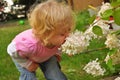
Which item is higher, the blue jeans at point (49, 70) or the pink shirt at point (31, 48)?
the pink shirt at point (31, 48)

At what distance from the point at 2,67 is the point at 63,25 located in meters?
2.26

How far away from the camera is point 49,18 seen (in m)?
2.75

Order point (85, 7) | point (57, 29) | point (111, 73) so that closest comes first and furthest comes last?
point (57, 29), point (111, 73), point (85, 7)

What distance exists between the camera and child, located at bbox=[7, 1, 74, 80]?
2.73 meters

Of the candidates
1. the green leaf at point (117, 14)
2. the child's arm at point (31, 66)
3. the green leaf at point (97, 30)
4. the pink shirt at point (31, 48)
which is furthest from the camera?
the child's arm at point (31, 66)

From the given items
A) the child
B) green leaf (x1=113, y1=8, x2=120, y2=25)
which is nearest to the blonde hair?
the child

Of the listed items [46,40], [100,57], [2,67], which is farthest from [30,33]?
[2,67]

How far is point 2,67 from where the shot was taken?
15.9ft

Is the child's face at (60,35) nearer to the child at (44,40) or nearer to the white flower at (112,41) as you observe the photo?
the child at (44,40)

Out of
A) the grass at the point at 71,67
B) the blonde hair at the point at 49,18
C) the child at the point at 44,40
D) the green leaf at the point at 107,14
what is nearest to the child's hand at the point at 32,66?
the child at the point at 44,40

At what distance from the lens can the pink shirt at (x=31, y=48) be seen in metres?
2.96

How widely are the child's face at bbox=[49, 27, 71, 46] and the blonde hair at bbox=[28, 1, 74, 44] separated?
0.02 m

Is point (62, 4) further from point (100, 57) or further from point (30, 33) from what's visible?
point (100, 57)

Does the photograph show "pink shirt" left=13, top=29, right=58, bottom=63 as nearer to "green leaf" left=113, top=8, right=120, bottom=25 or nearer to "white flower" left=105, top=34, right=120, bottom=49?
"white flower" left=105, top=34, right=120, bottom=49
